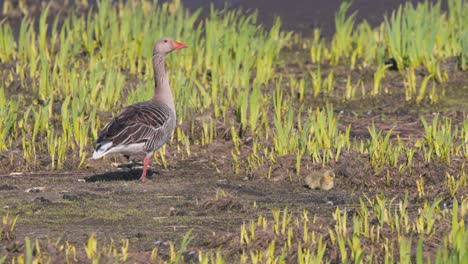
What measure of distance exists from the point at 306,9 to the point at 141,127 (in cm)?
912

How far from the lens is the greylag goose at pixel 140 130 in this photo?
9.49 meters

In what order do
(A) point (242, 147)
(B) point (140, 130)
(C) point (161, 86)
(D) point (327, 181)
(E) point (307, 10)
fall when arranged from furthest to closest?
(E) point (307, 10) → (A) point (242, 147) → (C) point (161, 86) → (B) point (140, 130) → (D) point (327, 181)

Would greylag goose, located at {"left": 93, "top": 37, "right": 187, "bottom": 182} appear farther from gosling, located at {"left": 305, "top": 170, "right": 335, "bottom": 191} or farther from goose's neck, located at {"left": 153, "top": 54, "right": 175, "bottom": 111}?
gosling, located at {"left": 305, "top": 170, "right": 335, "bottom": 191}

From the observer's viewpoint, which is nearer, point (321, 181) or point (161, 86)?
point (321, 181)

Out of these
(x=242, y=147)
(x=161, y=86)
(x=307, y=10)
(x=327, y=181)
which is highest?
(x=307, y=10)

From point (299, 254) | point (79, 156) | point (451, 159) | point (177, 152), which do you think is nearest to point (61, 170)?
point (79, 156)

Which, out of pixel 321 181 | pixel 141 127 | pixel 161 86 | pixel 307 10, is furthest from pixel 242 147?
pixel 307 10

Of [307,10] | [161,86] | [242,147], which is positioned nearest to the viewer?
[161,86]

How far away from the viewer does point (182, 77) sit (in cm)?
1241

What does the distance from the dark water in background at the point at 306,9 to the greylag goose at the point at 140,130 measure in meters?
7.43

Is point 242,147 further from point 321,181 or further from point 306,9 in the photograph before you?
point 306,9

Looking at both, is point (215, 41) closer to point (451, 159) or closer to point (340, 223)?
point (451, 159)

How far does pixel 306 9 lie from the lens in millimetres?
18469

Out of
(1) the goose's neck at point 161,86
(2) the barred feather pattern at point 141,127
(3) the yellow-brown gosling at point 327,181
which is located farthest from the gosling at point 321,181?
(1) the goose's neck at point 161,86
